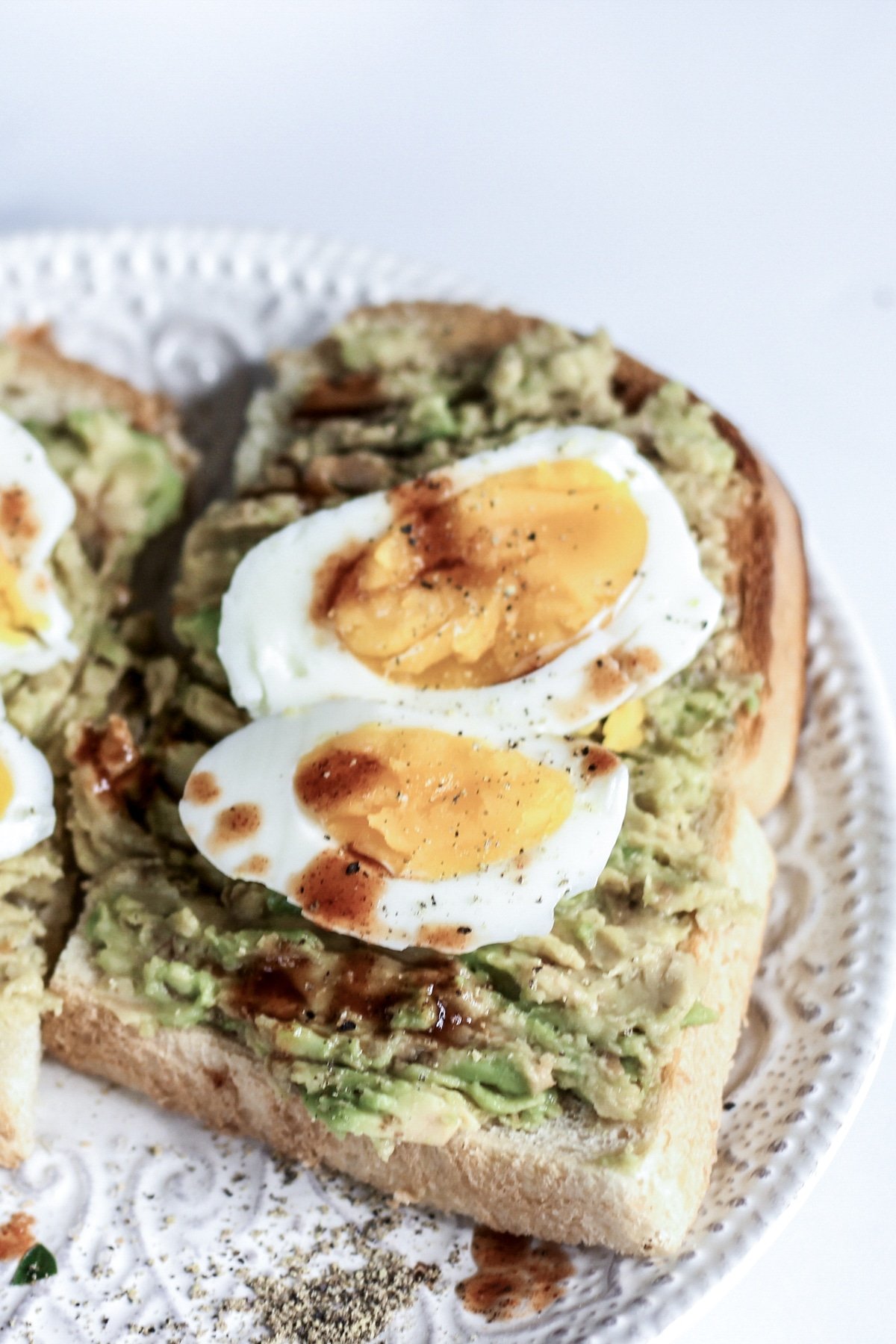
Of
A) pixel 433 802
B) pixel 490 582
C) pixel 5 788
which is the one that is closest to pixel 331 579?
pixel 490 582

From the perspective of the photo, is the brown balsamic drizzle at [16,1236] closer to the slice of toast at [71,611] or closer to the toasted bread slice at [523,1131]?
the slice of toast at [71,611]

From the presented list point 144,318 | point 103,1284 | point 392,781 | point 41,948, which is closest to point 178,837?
point 41,948

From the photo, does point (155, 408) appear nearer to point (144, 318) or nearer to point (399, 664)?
point (144, 318)

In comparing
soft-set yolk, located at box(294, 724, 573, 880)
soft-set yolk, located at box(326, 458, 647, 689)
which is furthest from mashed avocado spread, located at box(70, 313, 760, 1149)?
soft-set yolk, located at box(326, 458, 647, 689)

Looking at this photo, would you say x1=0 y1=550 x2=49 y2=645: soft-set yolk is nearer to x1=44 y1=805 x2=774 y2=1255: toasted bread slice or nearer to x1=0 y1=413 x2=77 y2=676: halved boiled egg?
x1=0 y1=413 x2=77 y2=676: halved boiled egg

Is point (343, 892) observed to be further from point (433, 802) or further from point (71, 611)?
point (71, 611)

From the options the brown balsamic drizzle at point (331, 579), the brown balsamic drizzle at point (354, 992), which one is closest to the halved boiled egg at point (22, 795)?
the brown balsamic drizzle at point (354, 992)
